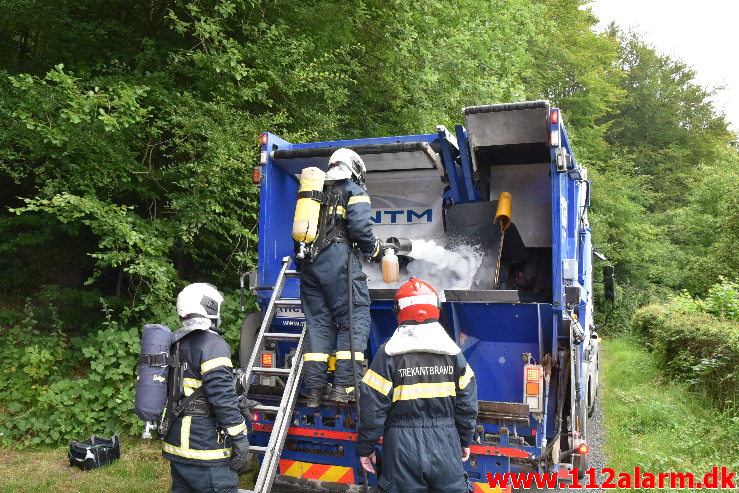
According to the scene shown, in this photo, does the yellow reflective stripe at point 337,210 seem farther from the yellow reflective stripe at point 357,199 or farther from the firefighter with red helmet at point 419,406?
the firefighter with red helmet at point 419,406

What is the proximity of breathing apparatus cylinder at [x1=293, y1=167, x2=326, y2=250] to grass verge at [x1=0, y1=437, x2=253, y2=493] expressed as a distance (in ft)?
7.10

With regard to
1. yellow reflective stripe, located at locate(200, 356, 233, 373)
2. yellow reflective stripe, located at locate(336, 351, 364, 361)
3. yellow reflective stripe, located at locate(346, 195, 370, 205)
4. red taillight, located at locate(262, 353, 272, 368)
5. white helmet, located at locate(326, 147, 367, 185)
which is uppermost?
white helmet, located at locate(326, 147, 367, 185)

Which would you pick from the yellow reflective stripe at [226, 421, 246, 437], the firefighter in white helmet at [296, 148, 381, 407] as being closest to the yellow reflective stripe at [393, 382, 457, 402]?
the yellow reflective stripe at [226, 421, 246, 437]

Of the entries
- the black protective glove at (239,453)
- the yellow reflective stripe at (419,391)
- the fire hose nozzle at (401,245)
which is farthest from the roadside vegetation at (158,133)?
the yellow reflective stripe at (419,391)

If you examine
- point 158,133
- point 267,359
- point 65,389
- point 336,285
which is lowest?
point 65,389

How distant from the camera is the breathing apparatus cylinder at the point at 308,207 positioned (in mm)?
4301

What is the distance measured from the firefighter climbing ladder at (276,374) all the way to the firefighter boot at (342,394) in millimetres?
262

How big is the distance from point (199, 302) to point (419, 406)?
4.08ft

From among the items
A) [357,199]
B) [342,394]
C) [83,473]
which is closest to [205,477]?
[342,394]

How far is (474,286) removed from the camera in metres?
5.05

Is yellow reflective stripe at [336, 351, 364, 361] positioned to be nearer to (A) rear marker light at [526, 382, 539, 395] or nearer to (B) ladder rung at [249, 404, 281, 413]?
(B) ladder rung at [249, 404, 281, 413]

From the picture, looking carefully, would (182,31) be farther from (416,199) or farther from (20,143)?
(416,199)

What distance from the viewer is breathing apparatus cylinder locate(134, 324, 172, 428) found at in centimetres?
321

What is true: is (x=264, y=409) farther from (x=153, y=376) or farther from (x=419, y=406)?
(x=419, y=406)
